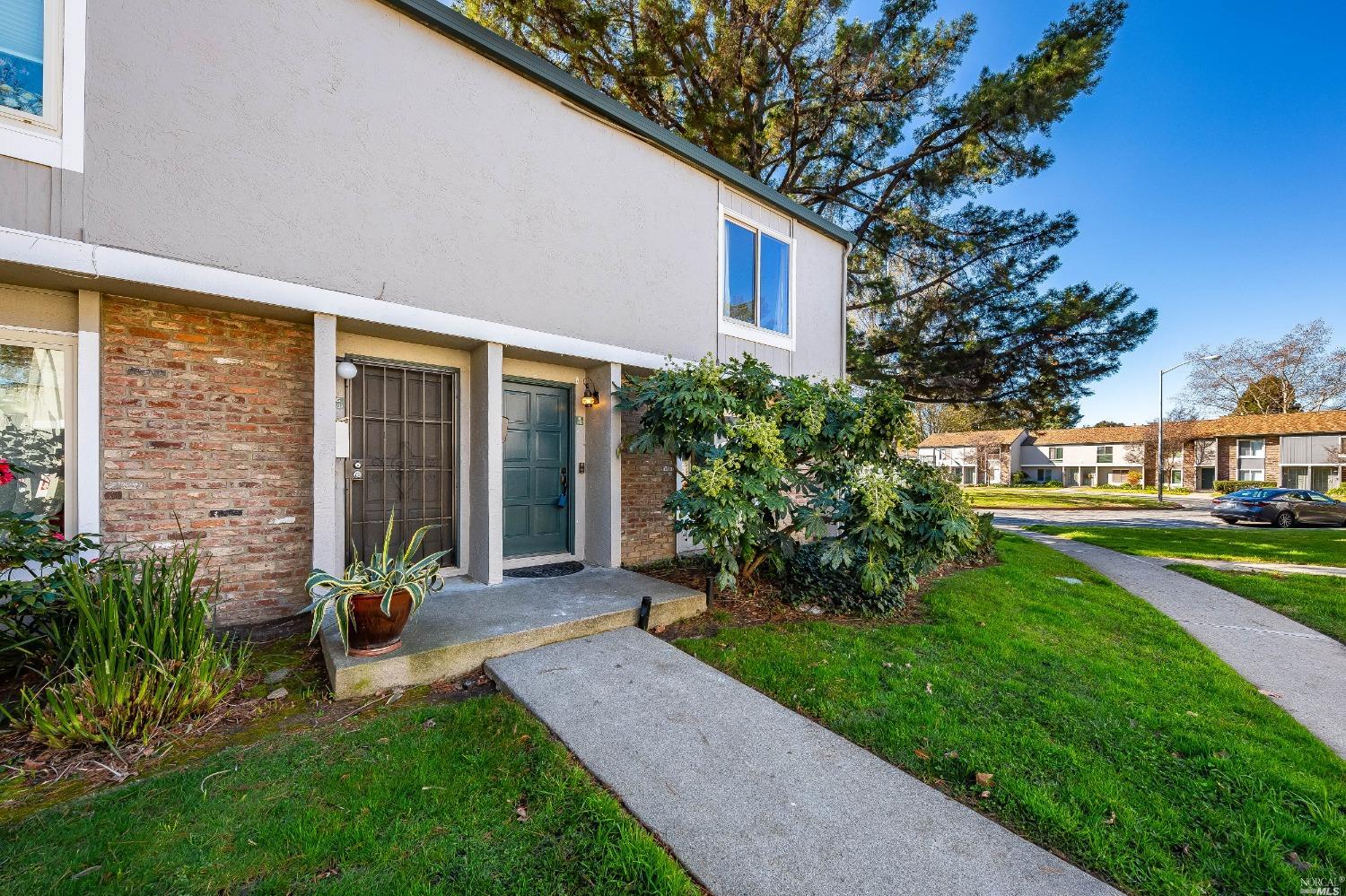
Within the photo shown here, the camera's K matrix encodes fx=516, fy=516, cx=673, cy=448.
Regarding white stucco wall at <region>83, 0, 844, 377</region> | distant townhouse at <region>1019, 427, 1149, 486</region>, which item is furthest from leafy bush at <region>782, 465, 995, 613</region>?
distant townhouse at <region>1019, 427, 1149, 486</region>

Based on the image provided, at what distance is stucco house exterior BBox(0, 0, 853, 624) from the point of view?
3408mm

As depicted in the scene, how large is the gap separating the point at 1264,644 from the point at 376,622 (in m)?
8.22

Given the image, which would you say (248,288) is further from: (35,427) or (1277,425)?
(1277,425)

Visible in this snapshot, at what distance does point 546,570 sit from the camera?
563cm

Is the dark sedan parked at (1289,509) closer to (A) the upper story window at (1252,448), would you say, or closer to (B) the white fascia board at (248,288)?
(A) the upper story window at (1252,448)

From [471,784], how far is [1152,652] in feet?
19.4

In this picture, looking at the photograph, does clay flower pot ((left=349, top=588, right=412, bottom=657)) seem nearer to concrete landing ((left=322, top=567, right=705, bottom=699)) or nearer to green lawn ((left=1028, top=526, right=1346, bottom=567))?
concrete landing ((left=322, top=567, right=705, bottom=699))

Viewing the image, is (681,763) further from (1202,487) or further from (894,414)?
(1202,487)

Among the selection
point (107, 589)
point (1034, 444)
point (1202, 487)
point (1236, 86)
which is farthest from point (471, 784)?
point (1034, 444)

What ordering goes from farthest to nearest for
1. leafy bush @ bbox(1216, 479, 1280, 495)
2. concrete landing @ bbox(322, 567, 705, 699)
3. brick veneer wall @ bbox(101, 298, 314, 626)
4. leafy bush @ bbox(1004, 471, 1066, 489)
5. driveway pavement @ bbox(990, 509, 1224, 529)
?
leafy bush @ bbox(1004, 471, 1066, 489), leafy bush @ bbox(1216, 479, 1280, 495), driveway pavement @ bbox(990, 509, 1224, 529), brick veneer wall @ bbox(101, 298, 314, 626), concrete landing @ bbox(322, 567, 705, 699)

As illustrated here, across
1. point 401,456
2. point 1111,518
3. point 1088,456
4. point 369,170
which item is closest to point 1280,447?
point 1088,456

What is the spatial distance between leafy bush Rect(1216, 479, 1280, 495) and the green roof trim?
3682 centimetres

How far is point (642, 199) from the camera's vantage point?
6.20 meters

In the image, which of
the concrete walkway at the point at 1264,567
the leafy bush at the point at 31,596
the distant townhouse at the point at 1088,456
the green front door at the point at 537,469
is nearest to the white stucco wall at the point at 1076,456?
the distant townhouse at the point at 1088,456
